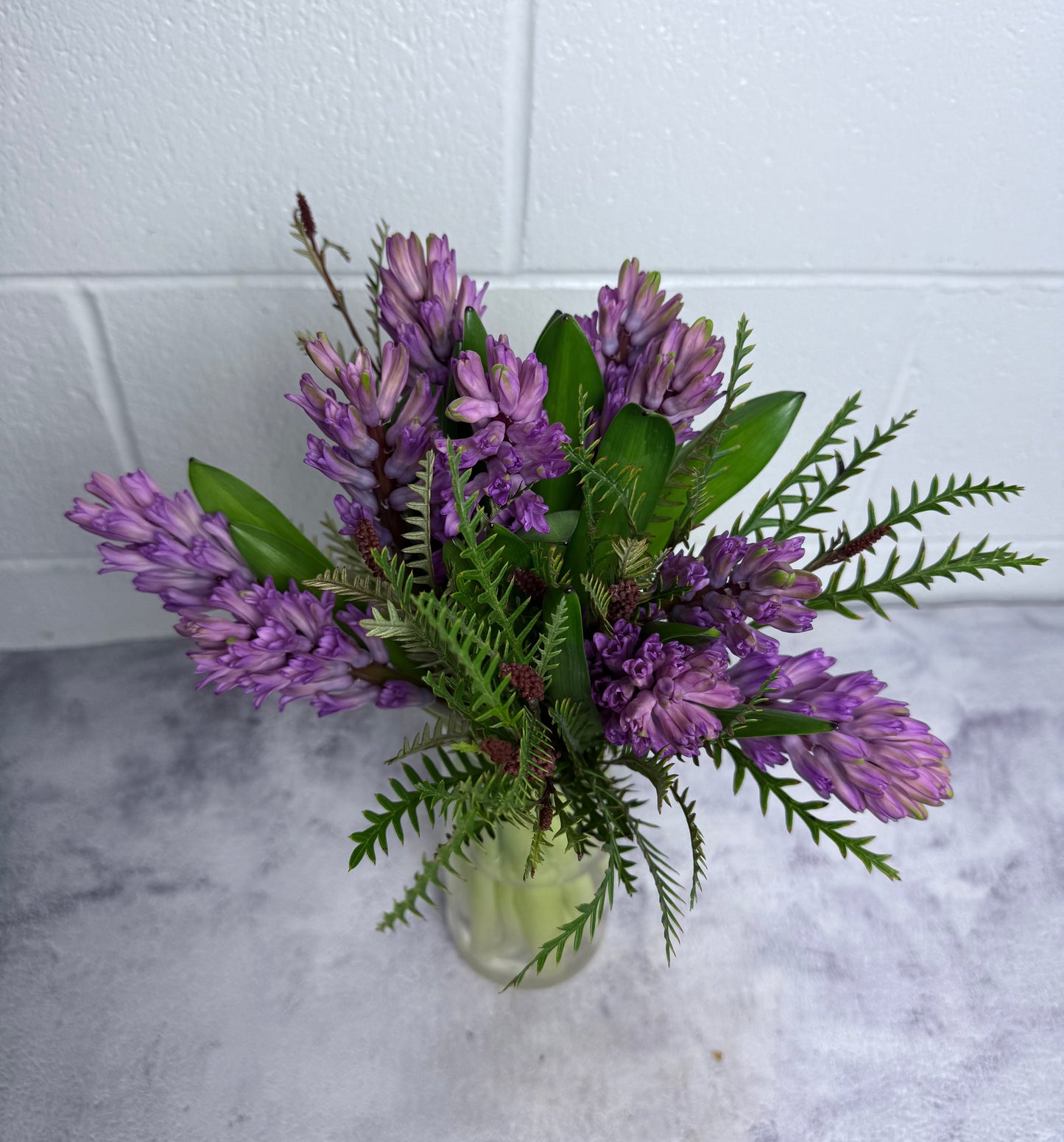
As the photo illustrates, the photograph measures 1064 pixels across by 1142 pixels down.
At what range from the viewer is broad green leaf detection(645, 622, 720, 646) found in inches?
14.6

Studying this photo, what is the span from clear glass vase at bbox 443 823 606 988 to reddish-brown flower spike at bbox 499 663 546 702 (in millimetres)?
174

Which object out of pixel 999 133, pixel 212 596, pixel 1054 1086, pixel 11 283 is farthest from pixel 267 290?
pixel 1054 1086

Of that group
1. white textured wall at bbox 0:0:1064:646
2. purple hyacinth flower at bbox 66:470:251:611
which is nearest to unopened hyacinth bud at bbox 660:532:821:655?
purple hyacinth flower at bbox 66:470:251:611

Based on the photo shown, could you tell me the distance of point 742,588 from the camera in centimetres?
36

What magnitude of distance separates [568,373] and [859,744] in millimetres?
202

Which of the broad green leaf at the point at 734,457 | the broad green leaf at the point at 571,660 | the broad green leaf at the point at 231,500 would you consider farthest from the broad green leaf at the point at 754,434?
the broad green leaf at the point at 231,500

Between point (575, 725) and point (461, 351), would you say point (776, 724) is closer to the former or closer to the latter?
point (575, 725)

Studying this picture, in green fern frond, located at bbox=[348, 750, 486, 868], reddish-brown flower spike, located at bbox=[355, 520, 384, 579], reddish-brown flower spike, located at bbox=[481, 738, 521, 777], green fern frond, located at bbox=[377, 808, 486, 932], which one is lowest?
green fern frond, located at bbox=[377, 808, 486, 932]

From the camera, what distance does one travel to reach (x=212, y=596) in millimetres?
403

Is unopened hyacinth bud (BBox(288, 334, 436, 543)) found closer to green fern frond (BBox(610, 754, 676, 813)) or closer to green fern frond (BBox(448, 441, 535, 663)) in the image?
green fern frond (BBox(448, 441, 535, 663))

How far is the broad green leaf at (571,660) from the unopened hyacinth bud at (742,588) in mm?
48

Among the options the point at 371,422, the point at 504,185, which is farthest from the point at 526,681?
the point at 504,185

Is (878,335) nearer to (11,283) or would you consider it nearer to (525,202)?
(525,202)

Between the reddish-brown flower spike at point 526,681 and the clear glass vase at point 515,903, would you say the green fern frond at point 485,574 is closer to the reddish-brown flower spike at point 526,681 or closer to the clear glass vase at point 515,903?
the reddish-brown flower spike at point 526,681
